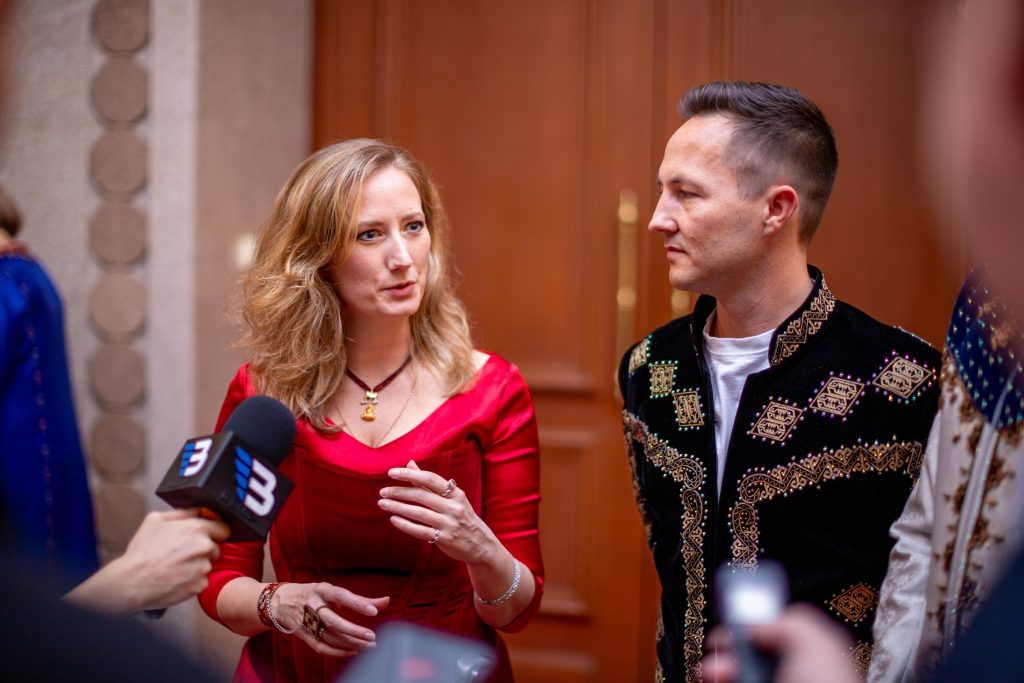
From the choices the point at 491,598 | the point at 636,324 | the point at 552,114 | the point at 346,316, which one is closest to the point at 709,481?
the point at 491,598

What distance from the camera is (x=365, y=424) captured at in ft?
6.59

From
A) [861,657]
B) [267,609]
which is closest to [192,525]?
[267,609]

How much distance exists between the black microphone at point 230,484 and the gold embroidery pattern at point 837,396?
0.89m

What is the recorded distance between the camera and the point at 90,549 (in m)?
2.32

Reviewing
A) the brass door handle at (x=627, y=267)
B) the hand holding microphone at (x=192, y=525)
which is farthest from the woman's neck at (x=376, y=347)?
the brass door handle at (x=627, y=267)

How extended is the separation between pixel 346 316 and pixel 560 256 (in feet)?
3.69

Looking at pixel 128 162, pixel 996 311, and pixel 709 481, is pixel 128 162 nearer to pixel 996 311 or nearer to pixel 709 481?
pixel 709 481

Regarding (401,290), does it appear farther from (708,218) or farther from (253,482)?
(253,482)

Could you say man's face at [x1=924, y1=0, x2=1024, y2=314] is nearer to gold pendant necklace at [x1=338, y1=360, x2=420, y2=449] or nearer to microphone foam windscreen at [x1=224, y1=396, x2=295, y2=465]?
microphone foam windscreen at [x1=224, y1=396, x2=295, y2=465]

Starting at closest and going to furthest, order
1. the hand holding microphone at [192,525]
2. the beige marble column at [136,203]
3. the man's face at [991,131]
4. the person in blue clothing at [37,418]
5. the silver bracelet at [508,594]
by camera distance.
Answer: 1. the man's face at [991,131]
2. the hand holding microphone at [192,525]
3. the silver bracelet at [508,594]
4. the person in blue clothing at [37,418]
5. the beige marble column at [136,203]

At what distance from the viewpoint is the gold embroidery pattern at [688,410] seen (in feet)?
5.83

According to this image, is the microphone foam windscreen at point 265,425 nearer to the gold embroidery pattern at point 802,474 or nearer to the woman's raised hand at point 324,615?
the woman's raised hand at point 324,615

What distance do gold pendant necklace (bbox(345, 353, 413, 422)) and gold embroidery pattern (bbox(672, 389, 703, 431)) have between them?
1.93ft

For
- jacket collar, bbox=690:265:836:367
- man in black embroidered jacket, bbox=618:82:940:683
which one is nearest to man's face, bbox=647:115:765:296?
man in black embroidered jacket, bbox=618:82:940:683
